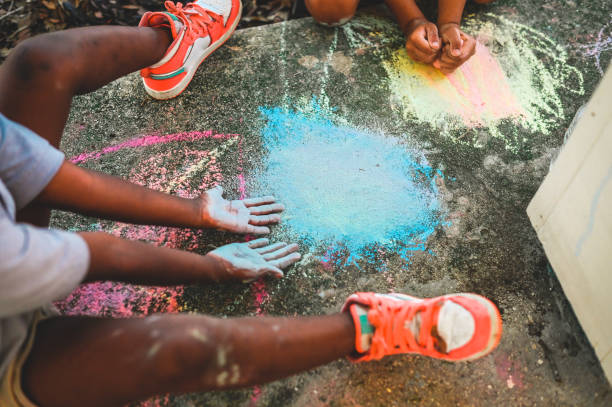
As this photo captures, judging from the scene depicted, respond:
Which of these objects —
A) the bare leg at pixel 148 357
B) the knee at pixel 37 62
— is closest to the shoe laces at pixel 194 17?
the knee at pixel 37 62

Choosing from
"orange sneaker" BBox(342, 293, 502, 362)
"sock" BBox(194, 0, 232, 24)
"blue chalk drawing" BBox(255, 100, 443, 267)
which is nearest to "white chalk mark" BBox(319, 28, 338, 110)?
"blue chalk drawing" BBox(255, 100, 443, 267)

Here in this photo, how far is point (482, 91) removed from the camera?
5.54 ft

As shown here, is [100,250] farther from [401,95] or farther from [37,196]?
[401,95]

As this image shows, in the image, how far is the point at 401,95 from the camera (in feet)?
5.50

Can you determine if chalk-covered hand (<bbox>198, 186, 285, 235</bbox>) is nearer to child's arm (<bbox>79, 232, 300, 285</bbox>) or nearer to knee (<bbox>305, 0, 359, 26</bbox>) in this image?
child's arm (<bbox>79, 232, 300, 285</bbox>)

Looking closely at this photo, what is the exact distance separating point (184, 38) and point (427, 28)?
1089 mm

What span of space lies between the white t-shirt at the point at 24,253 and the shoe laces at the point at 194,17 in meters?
1.01

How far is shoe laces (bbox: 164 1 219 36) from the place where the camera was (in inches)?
64.7

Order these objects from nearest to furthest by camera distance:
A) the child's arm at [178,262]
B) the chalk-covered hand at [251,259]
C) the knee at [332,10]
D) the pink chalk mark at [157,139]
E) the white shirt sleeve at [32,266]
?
the white shirt sleeve at [32,266]
the child's arm at [178,262]
the chalk-covered hand at [251,259]
the pink chalk mark at [157,139]
the knee at [332,10]

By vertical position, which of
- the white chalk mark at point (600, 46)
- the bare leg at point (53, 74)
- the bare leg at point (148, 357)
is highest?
the white chalk mark at point (600, 46)

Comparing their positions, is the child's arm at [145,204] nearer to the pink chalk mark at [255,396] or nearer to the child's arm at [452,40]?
the pink chalk mark at [255,396]

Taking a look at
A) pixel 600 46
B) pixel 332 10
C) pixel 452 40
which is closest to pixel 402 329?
pixel 452 40

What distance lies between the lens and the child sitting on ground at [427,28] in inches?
64.1

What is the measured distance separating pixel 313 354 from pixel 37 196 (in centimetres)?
82
